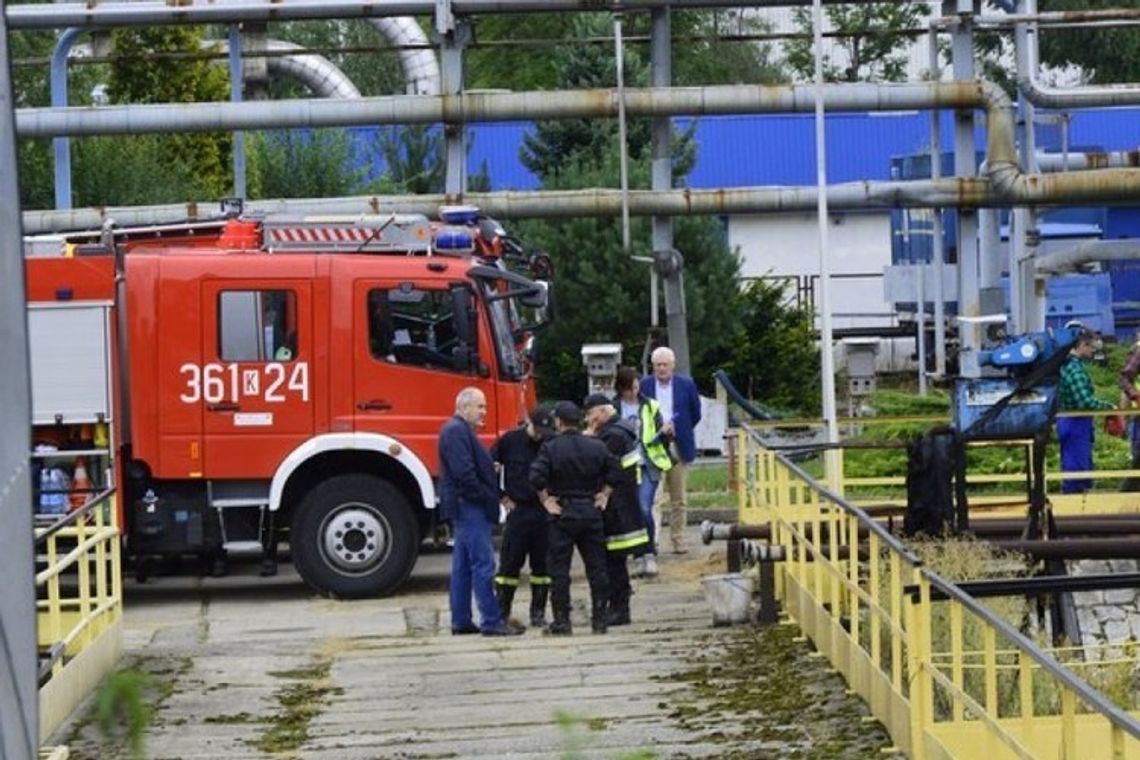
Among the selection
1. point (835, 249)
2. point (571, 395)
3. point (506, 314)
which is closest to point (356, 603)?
point (506, 314)

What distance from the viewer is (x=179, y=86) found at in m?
33.2

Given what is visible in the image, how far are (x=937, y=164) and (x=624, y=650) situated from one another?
34.2 ft

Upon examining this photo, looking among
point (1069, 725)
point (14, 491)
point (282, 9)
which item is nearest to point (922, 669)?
point (1069, 725)

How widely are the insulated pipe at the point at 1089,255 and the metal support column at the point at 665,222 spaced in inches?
217

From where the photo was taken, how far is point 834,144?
45.1 meters

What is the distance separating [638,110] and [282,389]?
5.51m

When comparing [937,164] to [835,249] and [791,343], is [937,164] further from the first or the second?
[835,249]

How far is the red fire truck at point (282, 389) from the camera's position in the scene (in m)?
17.5

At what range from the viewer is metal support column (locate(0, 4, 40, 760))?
233cm

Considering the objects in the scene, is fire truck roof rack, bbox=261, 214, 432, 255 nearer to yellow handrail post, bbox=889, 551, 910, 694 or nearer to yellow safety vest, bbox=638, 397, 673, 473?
yellow safety vest, bbox=638, 397, 673, 473

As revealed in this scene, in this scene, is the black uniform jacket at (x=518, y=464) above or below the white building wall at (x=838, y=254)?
below

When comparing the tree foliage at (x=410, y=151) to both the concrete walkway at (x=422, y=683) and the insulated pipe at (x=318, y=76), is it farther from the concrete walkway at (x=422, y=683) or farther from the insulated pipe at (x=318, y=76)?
the concrete walkway at (x=422, y=683)

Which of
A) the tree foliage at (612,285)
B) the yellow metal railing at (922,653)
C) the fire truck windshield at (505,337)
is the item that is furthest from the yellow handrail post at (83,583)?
the tree foliage at (612,285)

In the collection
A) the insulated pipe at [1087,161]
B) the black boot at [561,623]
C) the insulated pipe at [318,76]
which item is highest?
the insulated pipe at [318,76]
